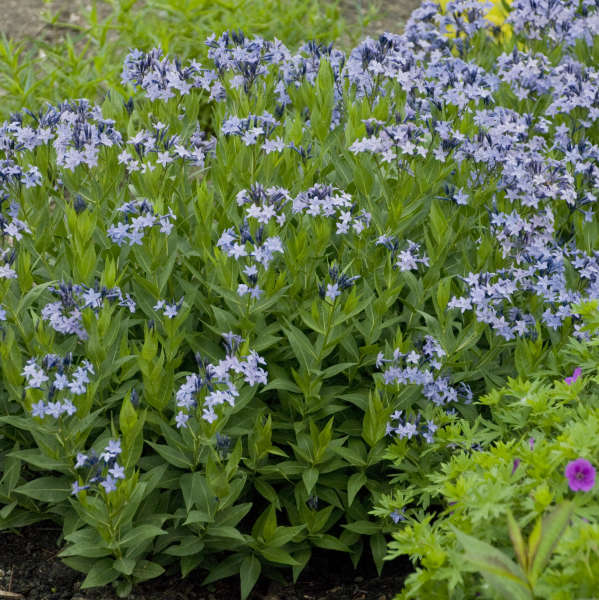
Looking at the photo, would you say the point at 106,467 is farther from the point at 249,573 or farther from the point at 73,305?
the point at 249,573

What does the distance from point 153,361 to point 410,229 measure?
154cm

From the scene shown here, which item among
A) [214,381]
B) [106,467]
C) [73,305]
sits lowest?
[106,467]

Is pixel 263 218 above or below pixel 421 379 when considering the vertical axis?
above

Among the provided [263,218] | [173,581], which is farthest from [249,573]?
[263,218]

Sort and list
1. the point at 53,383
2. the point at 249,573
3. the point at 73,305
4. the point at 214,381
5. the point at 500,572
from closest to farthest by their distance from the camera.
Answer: the point at 500,572 → the point at 53,383 → the point at 214,381 → the point at 73,305 → the point at 249,573

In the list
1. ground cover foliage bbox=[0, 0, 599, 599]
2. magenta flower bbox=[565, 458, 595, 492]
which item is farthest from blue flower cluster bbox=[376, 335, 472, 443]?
magenta flower bbox=[565, 458, 595, 492]

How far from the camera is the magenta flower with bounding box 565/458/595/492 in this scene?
237 cm

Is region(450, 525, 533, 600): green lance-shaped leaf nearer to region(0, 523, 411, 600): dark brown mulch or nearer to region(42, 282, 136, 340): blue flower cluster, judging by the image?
region(0, 523, 411, 600): dark brown mulch

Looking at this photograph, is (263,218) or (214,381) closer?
(214,381)

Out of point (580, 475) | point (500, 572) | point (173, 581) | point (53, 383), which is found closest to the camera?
point (500, 572)

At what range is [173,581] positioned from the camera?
353cm

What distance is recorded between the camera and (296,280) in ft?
11.8

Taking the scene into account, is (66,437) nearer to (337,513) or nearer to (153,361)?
(153,361)

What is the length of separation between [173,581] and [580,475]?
195cm
